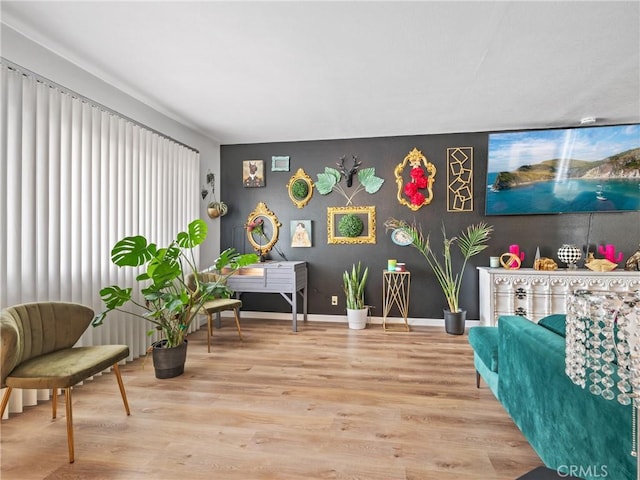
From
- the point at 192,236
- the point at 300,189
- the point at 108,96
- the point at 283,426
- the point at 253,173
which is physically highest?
the point at 108,96

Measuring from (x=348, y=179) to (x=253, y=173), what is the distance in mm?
1456

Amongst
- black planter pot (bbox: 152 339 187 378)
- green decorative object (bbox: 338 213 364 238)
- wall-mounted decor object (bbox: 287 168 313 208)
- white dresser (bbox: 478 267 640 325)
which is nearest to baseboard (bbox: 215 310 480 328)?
white dresser (bbox: 478 267 640 325)

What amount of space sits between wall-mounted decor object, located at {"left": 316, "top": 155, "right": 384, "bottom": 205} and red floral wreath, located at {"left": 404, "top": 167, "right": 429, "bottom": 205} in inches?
16.3

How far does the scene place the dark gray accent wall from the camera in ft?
14.5

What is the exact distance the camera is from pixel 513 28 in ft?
7.52

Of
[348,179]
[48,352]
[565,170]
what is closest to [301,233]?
[348,179]

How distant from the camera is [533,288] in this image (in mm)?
4039

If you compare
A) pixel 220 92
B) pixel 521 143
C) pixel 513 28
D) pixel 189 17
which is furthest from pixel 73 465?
pixel 521 143

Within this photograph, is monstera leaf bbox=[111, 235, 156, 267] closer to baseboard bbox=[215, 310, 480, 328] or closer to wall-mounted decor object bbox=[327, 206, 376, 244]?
baseboard bbox=[215, 310, 480, 328]

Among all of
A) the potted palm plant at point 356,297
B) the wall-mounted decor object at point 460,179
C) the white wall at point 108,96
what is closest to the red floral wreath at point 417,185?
the wall-mounted decor object at point 460,179

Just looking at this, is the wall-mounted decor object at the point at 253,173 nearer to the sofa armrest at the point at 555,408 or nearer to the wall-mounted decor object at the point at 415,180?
the wall-mounted decor object at the point at 415,180

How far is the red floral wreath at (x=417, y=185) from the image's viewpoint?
4.59 metres

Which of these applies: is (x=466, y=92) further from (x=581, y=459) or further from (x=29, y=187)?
(x=29, y=187)

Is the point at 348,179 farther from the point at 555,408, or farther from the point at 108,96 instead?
the point at 555,408
